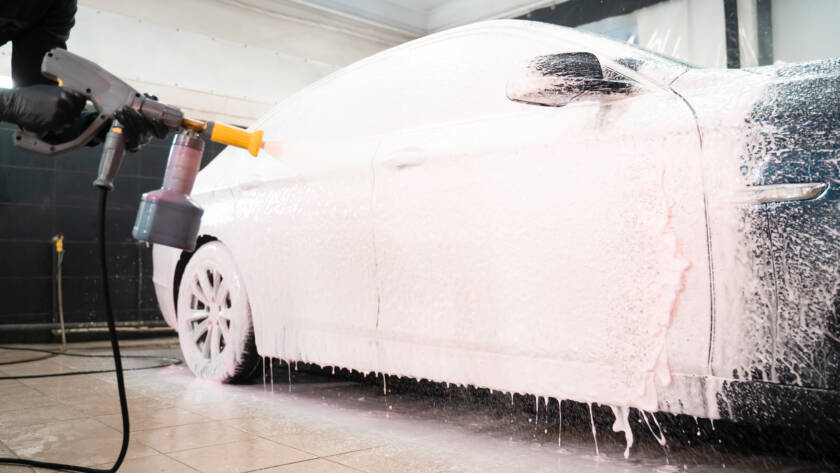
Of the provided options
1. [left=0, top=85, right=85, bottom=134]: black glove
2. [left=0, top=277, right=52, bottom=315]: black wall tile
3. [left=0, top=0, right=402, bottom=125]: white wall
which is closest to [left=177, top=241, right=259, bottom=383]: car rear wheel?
[left=0, top=85, right=85, bottom=134]: black glove

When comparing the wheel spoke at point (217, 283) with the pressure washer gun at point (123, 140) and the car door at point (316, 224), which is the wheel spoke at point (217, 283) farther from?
the pressure washer gun at point (123, 140)

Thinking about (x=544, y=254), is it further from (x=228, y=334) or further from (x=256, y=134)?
(x=228, y=334)

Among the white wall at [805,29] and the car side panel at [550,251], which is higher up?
the white wall at [805,29]

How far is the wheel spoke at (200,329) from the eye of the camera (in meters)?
2.92

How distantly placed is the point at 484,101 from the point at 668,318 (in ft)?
2.94

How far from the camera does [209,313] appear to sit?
291 centimetres

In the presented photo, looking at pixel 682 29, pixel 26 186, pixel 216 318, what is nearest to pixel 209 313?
pixel 216 318

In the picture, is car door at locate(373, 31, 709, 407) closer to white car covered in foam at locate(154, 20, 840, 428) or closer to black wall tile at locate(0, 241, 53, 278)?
white car covered in foam at locate(154, 20, 840, 428)

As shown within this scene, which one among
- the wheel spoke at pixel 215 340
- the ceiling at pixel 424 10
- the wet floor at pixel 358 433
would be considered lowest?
the wet floor at pixel 358 433

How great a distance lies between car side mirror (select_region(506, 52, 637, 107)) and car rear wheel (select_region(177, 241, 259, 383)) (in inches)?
62.4

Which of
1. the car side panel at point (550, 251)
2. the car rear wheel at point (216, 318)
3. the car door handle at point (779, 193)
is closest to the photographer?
the car door handle at point (779, 193)

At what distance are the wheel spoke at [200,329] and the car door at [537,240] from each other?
3.84 feet

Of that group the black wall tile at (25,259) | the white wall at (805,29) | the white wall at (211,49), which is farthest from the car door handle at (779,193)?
the black wall tile at (25,259)

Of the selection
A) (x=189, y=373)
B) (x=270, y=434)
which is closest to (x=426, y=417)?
(x=270, y=434)
